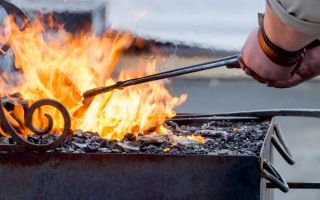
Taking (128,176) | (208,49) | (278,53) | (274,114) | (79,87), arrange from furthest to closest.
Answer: (208,49) → (274,114) → (79,87) → (128,176) → (278,53)

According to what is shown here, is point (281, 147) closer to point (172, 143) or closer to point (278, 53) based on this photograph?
point (172, 143)

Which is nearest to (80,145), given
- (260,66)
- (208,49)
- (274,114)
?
(260,66)

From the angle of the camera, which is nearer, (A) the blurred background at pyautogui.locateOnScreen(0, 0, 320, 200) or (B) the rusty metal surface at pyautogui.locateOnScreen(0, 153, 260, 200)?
(B) the rusty metal surface at pyautogui.locateOnScreen(0, 153, 260, 200)

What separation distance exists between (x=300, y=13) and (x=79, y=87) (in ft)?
3.55

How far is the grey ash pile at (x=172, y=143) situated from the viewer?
1806mm

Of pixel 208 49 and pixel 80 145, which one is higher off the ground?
→ pixel 208 49

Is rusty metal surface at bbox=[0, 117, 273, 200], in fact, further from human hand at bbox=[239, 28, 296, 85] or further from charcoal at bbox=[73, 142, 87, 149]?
human hand at bbox=[239, 28, 296, 85]

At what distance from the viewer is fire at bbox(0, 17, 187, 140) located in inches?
81.6

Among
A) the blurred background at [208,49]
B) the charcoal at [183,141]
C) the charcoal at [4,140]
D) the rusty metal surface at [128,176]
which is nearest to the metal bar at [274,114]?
the charcoal at [183,141]

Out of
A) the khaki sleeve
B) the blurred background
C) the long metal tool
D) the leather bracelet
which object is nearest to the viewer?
the khaki sleeve

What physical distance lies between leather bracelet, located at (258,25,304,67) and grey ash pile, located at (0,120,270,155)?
0.49 metres

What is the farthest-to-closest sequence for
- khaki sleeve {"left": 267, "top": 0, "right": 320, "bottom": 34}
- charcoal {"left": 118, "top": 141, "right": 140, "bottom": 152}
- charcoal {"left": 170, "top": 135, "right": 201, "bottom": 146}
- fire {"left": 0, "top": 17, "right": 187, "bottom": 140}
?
fire {"left": 0, "top": 17, "right": 187, "bottom": 140}
charcoal {"left": 170, "top": 135, "right": 201, "bottom": 146}
charcoal {"left": 118, "top": 141, "right": 140, "bottom": 152}
khaki sleeve {"left": 267, "top": 0, "right": 320, "bottom": 34}

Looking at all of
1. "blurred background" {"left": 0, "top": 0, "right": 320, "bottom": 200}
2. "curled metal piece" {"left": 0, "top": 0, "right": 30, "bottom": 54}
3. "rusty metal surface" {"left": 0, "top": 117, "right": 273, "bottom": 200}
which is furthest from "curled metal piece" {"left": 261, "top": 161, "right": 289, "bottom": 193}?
"blurred background" {"left": 0, "top": 0, "right": 320, "bottom": 200}

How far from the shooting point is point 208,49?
3.34 meters
